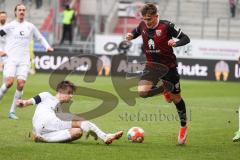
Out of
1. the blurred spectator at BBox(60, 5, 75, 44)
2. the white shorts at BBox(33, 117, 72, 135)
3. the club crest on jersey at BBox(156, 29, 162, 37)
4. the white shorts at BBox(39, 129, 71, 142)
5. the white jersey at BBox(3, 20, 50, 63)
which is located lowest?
the blurred spectator at BBox(60, 5, 75, 44)

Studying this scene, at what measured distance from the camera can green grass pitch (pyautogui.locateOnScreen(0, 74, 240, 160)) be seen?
1165 cm

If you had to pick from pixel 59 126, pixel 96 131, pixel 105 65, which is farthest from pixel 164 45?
pixel 105 65

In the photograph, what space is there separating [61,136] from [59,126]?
0.60 ft

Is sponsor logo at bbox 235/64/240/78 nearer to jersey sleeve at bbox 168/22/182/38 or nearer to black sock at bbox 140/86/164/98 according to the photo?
black sock at bbox 140/86/164/98

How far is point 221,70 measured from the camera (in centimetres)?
3522

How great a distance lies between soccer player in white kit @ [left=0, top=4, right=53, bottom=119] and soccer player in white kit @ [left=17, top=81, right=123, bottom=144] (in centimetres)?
471

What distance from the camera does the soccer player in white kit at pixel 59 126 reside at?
41.2 feet

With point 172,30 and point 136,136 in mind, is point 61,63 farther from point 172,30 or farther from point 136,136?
point 136,136

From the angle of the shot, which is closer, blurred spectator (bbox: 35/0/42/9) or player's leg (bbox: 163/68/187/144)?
player's leg (bbox: 163/68/187/144)

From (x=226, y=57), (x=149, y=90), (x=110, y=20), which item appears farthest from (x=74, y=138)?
(x=110, y=20)

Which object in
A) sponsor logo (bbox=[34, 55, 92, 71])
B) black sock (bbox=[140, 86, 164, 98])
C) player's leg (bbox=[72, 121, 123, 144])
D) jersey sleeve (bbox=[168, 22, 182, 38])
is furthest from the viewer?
sponsor logo (bbox=[34, 55, 92, 71])

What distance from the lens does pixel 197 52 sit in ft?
125

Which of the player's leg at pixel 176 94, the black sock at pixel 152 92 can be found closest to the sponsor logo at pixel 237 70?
the black sock at pixel 152 92

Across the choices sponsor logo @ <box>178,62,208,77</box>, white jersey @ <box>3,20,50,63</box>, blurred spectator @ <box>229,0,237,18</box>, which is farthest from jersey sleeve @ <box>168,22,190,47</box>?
blurred spectator @ <box>229,0,237,18</box>
